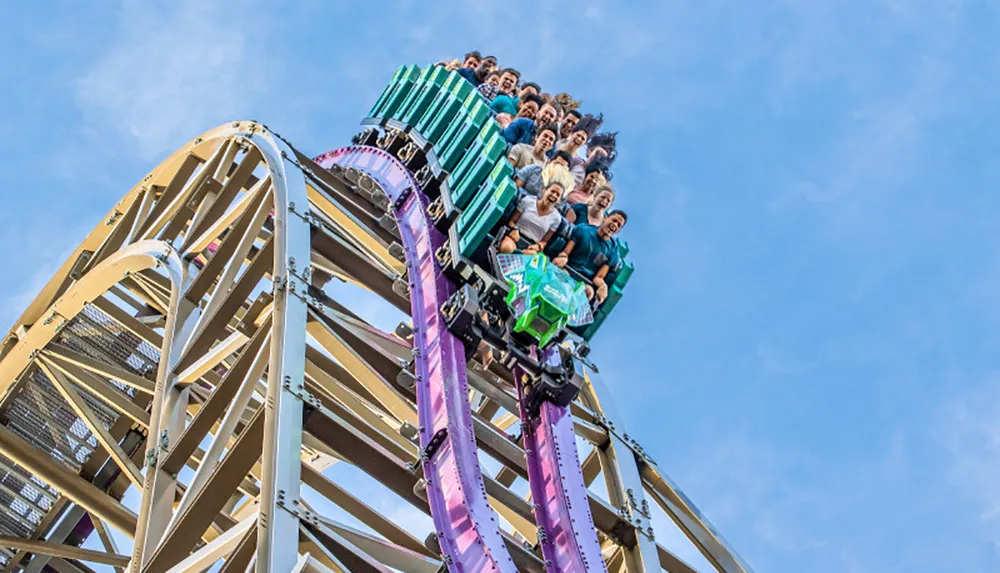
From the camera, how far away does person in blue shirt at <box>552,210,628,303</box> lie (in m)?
14.5

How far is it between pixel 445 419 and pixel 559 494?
1440 mm

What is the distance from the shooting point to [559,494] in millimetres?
11516

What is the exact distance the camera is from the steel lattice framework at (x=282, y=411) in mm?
9266

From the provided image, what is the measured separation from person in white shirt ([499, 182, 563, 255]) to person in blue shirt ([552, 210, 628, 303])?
42 centimetres

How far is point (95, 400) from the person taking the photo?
15.3 meters

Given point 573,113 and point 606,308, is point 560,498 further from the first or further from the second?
point 573,113

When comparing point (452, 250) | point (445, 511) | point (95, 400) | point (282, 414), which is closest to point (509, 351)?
point (452, 250)

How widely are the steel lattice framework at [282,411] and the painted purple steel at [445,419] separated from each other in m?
0.02

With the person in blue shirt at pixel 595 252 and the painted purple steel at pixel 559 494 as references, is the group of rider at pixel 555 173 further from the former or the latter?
the painted purple steel at pixel 559 494

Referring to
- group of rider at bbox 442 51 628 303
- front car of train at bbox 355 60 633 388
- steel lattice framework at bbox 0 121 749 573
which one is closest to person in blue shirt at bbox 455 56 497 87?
group of rider at bbox 442 51 628 303

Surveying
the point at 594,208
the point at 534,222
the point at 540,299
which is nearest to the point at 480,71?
the point at 594,208

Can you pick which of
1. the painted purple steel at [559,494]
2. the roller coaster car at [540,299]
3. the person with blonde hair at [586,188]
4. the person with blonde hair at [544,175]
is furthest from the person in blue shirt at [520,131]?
the painted purple steel at [559,494]

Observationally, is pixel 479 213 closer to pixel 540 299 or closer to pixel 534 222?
pixel 534 222

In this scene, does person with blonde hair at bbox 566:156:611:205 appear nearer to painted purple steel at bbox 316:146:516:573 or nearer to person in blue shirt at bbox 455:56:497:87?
painted purple steel at bbox 316:146:516:573
